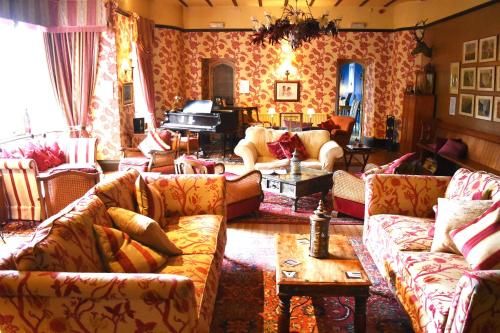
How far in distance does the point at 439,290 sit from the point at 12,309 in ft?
7.12

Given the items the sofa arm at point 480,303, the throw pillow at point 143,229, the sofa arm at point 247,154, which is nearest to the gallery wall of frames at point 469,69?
the sofa arm at point 247,154

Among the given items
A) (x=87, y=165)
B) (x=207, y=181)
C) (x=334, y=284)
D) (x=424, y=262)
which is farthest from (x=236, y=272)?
(x=87, y=165)

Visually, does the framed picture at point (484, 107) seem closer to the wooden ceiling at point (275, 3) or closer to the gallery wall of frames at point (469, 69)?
the gallery wall of frames at point (469, 69)

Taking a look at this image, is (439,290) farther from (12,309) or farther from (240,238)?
(240,238)

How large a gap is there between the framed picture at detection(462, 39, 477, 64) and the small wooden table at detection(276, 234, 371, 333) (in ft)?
19.0

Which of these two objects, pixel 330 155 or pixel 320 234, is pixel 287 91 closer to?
pixel 330 155

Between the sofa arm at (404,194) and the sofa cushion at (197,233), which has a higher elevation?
the sofa arm at (404,194)

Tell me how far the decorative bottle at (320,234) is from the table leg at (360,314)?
0.37 meters

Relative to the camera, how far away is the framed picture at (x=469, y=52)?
7281mm

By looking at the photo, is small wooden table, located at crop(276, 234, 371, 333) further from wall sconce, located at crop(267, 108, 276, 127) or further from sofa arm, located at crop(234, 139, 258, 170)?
wall sconce, located at crop(267, 108, 276, 127)

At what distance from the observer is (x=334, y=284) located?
2.56 meters

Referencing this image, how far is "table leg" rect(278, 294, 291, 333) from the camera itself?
2619mm

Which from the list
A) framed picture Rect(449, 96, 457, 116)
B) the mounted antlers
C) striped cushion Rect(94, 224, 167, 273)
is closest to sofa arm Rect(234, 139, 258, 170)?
striped cushion Rect(94, 224, 167, 273)

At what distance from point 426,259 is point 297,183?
2.56 m
